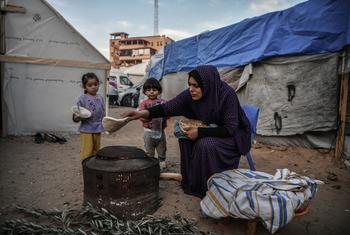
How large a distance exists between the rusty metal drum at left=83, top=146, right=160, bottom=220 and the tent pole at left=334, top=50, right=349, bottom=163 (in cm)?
350

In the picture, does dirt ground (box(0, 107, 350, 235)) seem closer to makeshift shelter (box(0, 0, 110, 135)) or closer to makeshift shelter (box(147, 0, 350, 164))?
makeshift shelter (box(147, 0, 350, 164))

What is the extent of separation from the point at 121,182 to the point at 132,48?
52.0 metres

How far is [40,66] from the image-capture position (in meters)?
6.40

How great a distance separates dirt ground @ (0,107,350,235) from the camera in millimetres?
2539

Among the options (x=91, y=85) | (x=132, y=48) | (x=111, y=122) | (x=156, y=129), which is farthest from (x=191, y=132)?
(x=132, y=48)

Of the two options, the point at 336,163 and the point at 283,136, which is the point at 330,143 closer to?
the point at 336,163

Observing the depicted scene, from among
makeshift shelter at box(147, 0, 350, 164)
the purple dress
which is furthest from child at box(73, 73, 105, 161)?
makeshift shelter at box(147, 0, 350, 164)

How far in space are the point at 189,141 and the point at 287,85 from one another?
3.38 m

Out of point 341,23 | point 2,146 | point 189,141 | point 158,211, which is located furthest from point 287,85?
point 2,146

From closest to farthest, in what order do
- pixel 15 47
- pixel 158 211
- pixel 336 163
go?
pixel 158 211 → pixel 336 163 → pixel 15 47

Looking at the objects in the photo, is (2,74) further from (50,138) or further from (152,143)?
(152,143)

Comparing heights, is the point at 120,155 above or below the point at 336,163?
above

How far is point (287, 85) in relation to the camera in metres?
5.39

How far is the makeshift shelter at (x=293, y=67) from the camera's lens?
4699 millimetres
